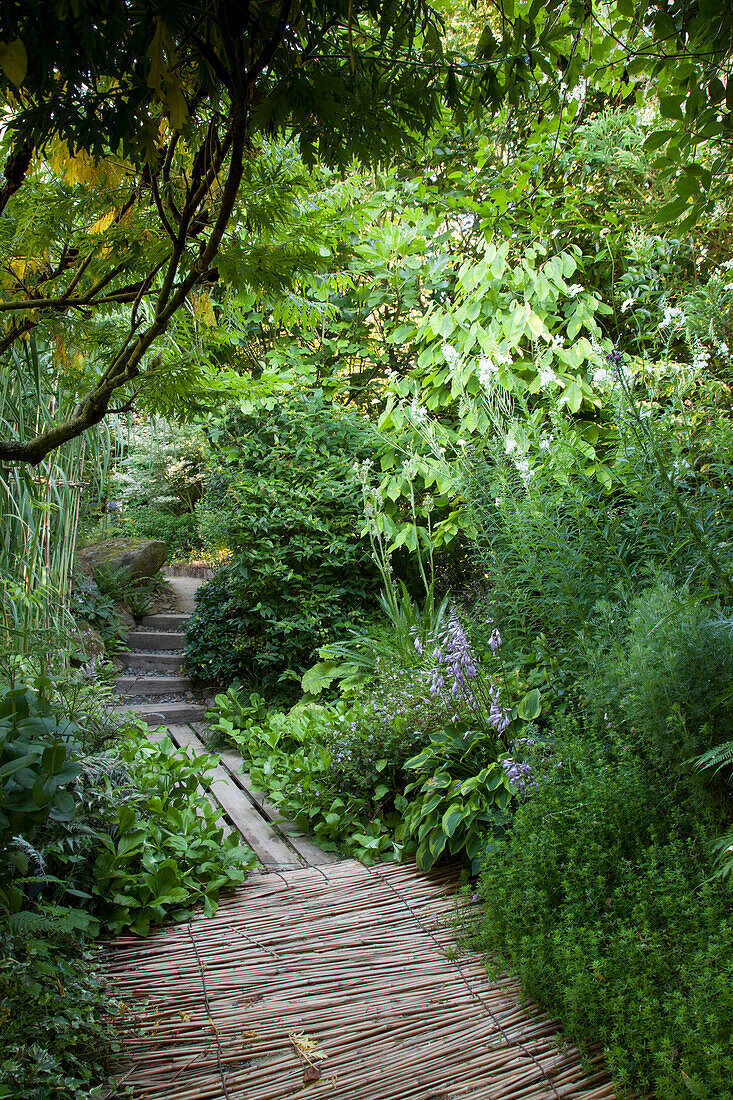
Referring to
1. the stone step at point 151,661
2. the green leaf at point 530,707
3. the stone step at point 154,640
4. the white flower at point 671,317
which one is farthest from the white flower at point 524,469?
the stone step at point 154,640

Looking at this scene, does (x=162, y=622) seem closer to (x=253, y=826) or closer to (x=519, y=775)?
(x=253, y=826)

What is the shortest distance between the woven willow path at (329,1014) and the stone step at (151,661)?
137 inches

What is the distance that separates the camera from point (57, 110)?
4.12 ft

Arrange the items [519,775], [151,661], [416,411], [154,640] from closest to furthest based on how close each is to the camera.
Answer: [519,775], [416,411], [151,661], [154,640]

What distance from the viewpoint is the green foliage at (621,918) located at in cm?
142

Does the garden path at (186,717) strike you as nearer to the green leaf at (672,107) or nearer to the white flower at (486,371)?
the white flower at (486,371)

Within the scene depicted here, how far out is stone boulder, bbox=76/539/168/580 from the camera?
649 cm

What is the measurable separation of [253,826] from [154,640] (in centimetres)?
327

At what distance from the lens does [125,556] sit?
6.66 meters

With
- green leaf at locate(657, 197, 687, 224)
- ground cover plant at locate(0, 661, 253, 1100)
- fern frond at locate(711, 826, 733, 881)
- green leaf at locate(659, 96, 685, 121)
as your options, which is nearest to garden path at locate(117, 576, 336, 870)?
ground cover plant at locate(0, 661, 253, 1100)

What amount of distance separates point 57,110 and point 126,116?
150 millimetres

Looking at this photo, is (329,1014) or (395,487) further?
(395,487)

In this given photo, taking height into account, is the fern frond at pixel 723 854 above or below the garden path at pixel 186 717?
above

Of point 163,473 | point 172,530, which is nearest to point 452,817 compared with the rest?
point 172,530
